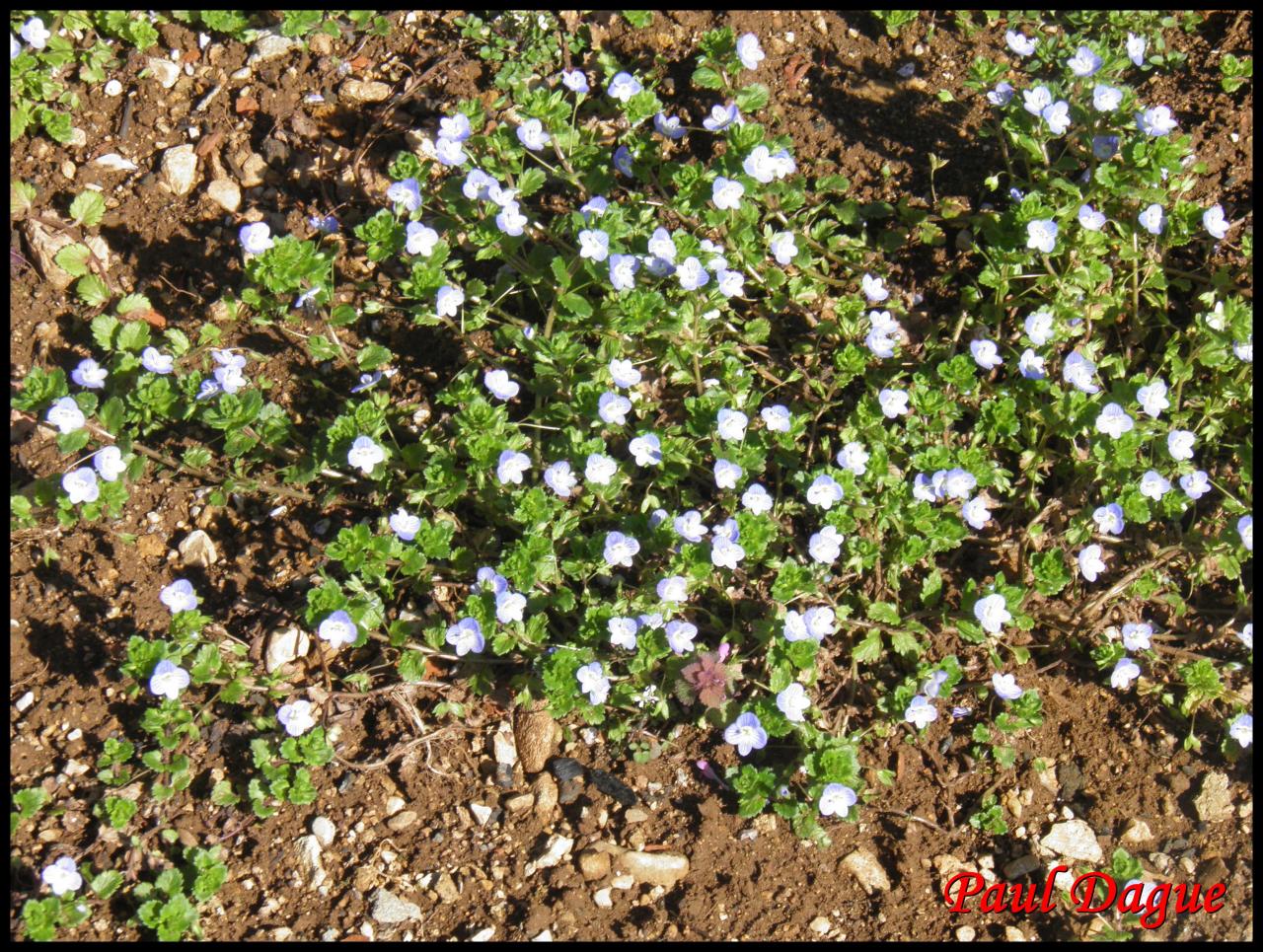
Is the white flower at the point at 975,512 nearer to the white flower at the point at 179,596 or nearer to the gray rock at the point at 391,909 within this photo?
the gray rock at the point at 391,909

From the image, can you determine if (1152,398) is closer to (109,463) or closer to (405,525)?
(405,525)

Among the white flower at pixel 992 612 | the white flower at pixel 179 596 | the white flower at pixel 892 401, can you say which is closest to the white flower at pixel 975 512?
the white flower at pixel 992 612

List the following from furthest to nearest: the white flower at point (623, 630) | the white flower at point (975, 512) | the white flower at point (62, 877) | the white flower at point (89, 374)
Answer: the white flower at point (89, 374), the white flower at point (975, 512), the white flower at point (623, 630), the white flower at point (62, 877)

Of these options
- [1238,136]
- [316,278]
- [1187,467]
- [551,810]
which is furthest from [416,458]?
[1238,136]

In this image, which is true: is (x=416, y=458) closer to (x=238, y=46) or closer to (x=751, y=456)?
(x=751, y=456)

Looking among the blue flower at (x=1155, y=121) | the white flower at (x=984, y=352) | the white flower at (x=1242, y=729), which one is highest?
the blue flower at (x=1155, y=121)

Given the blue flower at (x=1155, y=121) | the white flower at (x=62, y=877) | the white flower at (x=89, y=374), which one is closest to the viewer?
the white flower at (x=62, y=877)

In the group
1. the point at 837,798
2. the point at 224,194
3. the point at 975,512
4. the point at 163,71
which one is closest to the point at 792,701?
the point at 837,798

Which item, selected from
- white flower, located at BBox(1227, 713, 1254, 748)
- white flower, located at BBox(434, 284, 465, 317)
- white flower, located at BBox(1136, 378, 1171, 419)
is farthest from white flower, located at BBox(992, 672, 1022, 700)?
white flower, located at BBox(434, 284, 465, 317)
